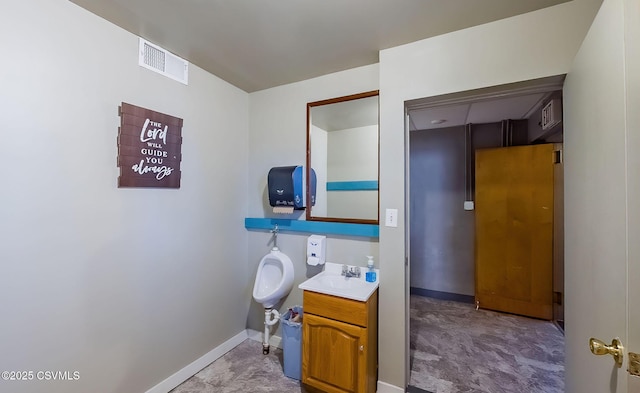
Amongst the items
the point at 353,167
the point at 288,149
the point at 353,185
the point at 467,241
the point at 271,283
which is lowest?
the point at 271,283

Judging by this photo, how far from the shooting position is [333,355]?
169cm

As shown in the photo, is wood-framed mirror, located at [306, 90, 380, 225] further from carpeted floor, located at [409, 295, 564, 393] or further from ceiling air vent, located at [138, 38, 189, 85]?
carpeted floor, located at [409, 295, 564, 393]

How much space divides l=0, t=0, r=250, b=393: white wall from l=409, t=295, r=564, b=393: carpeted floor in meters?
1.89

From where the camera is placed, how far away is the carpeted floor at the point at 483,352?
6.42 ft

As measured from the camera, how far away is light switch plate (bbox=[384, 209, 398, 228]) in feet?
5.95

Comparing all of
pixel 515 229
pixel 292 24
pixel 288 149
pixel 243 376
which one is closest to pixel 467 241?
pixel 515 229

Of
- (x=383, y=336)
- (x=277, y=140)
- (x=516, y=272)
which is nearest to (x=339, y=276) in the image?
(x=383, y=336)

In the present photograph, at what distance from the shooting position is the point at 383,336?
184 centimetres

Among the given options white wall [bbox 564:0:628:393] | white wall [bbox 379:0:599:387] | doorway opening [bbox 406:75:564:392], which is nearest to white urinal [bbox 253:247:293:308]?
white wall [bbox 379:0:599:387]

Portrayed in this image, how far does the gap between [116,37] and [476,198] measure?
376 centimetres

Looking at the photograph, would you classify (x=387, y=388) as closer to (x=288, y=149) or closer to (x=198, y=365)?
(x=198, y=365)

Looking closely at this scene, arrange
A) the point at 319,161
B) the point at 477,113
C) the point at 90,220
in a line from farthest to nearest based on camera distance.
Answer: the point at 477,113, the point at 319,161, the point at 90,220

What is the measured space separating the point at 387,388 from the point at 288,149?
6.55ft

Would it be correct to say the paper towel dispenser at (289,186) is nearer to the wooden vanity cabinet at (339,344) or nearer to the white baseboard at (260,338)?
the wooden vanity cabinet at (339,344)
